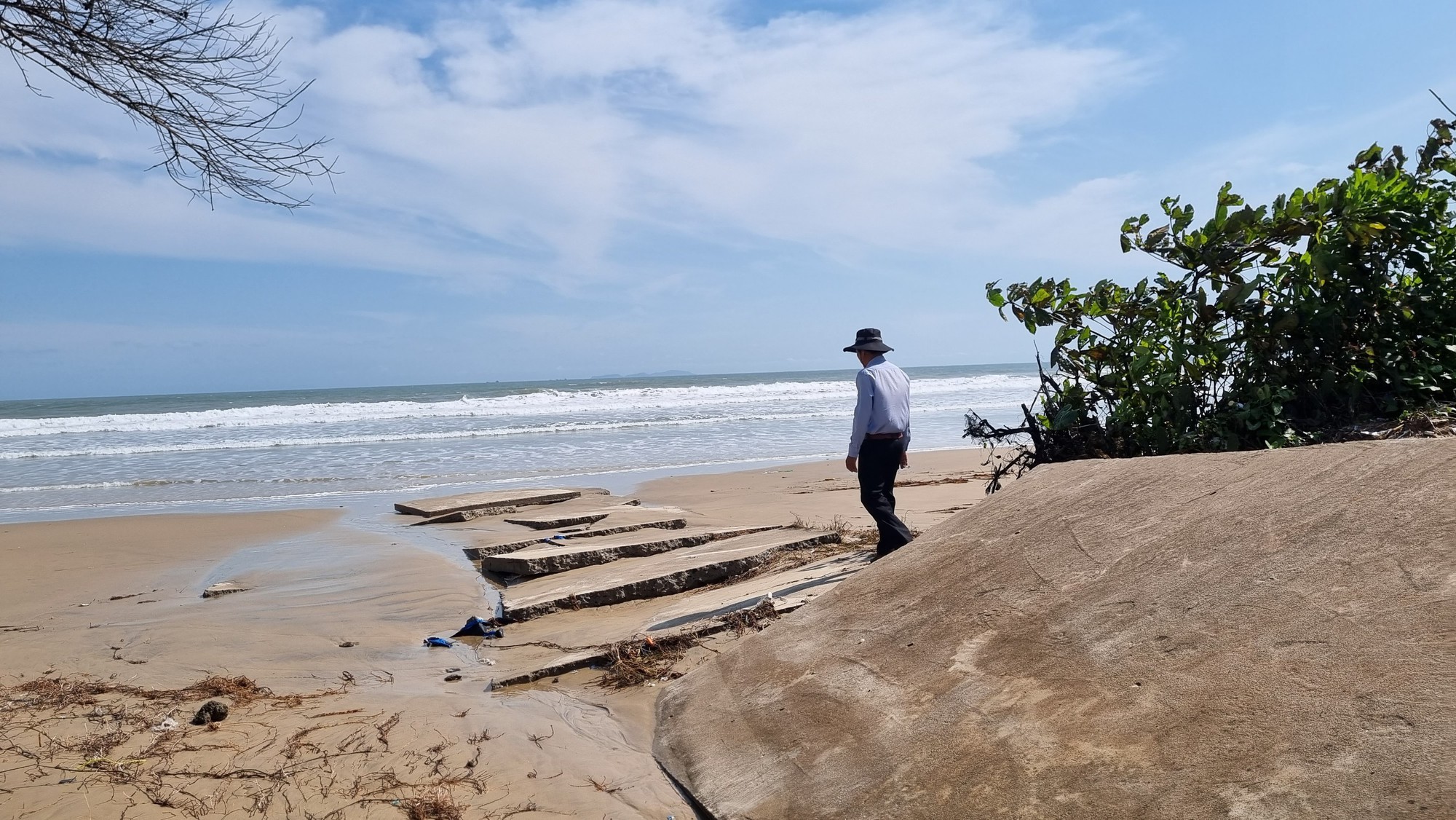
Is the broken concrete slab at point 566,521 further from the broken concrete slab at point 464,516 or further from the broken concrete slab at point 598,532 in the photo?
the broken concrete slab at point 464,516

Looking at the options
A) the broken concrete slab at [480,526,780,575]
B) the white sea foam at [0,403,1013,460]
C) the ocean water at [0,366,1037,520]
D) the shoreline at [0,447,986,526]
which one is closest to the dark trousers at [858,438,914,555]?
the broken concrete slab at [480,526,780,575]

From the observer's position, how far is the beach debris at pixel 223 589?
7699mm

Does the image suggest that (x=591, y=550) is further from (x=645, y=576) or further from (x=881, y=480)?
(x=881, y=480)

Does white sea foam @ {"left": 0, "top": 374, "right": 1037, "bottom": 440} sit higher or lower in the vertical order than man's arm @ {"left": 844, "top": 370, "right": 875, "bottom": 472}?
lower

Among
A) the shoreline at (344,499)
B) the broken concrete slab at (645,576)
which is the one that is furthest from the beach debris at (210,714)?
the shoreline at (344,499)

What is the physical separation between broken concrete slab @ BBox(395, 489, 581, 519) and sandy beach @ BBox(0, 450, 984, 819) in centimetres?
110

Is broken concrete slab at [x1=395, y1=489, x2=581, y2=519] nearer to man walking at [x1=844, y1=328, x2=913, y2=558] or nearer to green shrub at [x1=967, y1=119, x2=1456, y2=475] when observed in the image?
man walking at [x1=844, y1=328, x2=913, y2=558]

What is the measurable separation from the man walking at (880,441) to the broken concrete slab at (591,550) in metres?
1.76

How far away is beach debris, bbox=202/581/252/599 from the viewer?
770cm

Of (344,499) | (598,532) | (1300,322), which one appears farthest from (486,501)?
(1300,322)

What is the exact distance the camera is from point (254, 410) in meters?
38.6

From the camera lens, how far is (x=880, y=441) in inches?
241

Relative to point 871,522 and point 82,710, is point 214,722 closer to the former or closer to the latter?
point 82,710

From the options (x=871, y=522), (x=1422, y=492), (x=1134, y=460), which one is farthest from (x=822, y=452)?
(x=1422, y=492)
